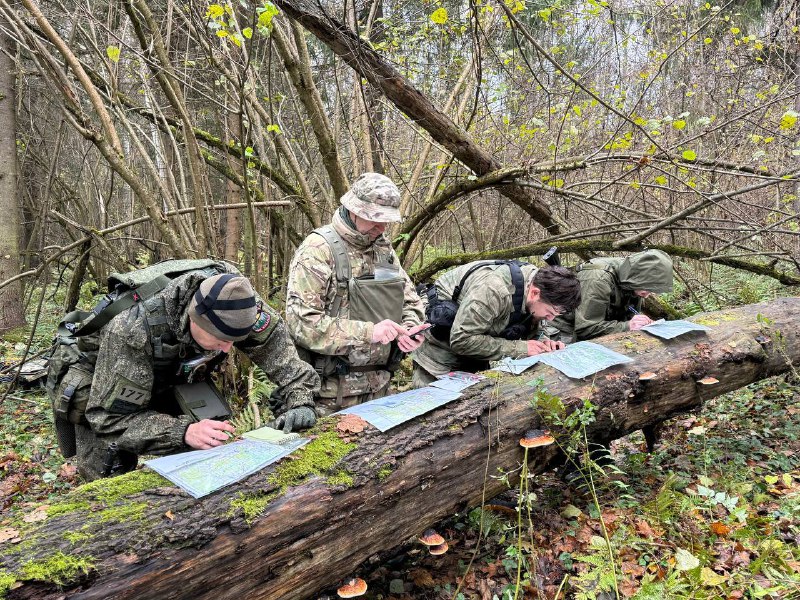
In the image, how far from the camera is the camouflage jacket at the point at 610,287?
15.0ft

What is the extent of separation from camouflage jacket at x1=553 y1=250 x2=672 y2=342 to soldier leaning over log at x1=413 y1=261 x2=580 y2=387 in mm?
694

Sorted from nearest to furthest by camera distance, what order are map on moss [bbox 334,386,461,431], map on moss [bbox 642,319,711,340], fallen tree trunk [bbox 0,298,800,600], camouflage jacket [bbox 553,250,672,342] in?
fallen tree trunk [bbox 0,298,800,600]
map on moss [bbox 334,386,461,431]
map on moss [bbox 642,319,711,340]
camouflage jacket [bbox 553,250,672,342]

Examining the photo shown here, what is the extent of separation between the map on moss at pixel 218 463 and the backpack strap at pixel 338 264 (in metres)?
1.15

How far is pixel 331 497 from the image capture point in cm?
231

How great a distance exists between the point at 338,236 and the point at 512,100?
5.90 meters

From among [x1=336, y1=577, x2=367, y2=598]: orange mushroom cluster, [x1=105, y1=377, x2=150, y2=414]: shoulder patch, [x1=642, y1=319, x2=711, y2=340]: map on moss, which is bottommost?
[x1=336, y1=577, x2=367, y2=598]: orange mushroom cluster

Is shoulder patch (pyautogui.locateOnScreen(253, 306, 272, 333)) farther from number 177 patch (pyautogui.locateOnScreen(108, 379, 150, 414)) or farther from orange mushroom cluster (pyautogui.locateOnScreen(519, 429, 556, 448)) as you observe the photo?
orange mushroom cluster (pyautogui.locateOnScreen(519, 429, 556, 448))

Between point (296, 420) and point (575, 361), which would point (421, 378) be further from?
point (296, 420)

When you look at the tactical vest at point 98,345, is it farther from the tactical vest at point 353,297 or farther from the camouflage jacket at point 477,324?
the camouflage jacket at point 477,324

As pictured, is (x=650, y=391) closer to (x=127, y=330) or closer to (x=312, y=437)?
(x=312, y=437)

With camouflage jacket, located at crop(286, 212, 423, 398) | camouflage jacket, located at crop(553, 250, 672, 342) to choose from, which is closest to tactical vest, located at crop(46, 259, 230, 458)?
camouflage jacket, located at crop(286, 212, 423, 398)

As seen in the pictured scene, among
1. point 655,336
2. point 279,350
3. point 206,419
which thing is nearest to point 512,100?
point 655,336

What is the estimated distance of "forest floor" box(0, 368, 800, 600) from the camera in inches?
102

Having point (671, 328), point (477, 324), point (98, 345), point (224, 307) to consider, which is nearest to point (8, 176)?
point (98, 345)
